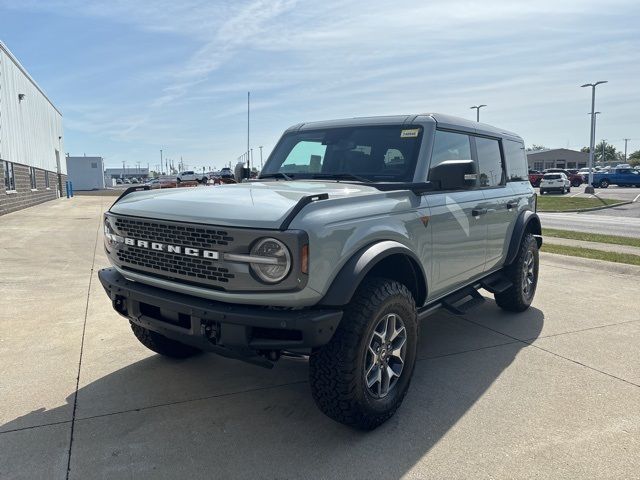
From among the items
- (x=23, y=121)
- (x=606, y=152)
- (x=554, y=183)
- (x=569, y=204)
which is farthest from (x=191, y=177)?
(x=606, y=152)

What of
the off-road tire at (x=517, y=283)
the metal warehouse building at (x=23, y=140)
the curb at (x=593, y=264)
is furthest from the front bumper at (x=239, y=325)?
the metal warehouse building at (x=23, y=140)

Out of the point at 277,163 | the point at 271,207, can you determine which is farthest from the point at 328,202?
the point at 277,163

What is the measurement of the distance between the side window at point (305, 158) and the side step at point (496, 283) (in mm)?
1966

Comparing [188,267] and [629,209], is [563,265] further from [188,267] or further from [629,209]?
[629,209]

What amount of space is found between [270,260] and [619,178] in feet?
167

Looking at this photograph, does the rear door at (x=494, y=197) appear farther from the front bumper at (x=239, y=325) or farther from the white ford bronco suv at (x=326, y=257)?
the front bumper at (x=239, y=325)

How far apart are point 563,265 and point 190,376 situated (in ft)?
22.4

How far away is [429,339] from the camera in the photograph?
471 cm

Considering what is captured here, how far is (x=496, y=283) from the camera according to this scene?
5.16 m

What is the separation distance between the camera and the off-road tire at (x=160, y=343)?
3.95m

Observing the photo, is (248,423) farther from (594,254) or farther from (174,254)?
(594,254)

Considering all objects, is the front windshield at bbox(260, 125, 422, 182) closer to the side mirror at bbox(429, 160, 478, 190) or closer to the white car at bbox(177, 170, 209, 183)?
the side mirror at bbox(429, 160, 478, 190)

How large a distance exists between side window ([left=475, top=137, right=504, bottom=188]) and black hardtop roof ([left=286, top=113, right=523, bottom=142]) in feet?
0.34

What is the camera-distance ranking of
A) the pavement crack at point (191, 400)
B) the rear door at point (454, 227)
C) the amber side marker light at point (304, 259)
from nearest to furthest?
1. the amber side marker light at point (304, 259)
2. the pavement crack at point (191, 400)
3. the rear door at point (454, 227)
